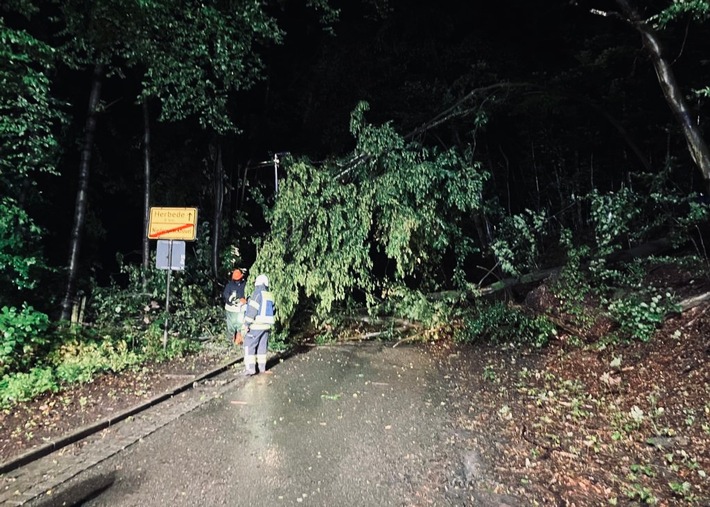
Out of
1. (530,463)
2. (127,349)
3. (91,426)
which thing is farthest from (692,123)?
(127,349)

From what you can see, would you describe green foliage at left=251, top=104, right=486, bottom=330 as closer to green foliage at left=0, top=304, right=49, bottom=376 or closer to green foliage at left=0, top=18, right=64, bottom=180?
green foliage at left=0, top=304, right=49, bottom=376

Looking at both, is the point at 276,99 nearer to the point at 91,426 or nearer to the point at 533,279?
the point at 533,279

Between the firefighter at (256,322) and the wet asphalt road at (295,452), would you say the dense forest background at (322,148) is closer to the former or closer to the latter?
the firefighter at (256,322)

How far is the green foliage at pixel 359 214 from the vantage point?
30.9 ft

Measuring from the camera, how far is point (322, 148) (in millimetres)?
16062

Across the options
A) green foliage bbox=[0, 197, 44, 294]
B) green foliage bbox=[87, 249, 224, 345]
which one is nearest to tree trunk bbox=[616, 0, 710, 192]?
green foliage bbox=[87, 249, 224, 345]

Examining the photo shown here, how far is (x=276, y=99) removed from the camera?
626 inches

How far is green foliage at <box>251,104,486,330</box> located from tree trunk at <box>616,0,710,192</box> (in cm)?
363

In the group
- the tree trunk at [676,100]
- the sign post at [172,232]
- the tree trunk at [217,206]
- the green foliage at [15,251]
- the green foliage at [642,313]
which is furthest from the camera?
the tree trunk at [217,206]

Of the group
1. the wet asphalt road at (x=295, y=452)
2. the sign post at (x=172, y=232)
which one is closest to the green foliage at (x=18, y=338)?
the sign post at (x=172, y=232)

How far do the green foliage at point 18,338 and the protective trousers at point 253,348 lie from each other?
3193 mm

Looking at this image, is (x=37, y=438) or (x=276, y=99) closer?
(x=37, y=438)

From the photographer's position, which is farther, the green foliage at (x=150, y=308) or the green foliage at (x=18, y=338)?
the green foliage at (x=150, y=308)

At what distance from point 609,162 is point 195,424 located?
1747cm
